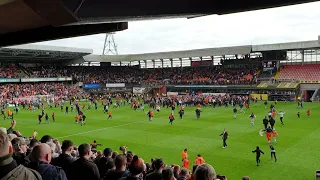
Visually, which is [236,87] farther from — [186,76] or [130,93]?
[130,93]

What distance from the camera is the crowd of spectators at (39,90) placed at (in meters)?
56.2

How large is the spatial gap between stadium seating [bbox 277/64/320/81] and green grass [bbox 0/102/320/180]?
2142 centimetres

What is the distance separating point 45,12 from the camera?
20.4 ft

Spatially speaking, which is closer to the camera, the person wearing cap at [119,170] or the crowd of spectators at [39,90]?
the person wearing cap at [119,170]

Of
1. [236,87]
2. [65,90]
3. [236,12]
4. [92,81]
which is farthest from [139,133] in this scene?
[92,81]

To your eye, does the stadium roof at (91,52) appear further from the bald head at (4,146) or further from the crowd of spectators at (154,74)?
the bald head at (4,146)

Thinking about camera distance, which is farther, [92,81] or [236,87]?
[92,81]

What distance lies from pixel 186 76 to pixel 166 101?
23505 millimetres

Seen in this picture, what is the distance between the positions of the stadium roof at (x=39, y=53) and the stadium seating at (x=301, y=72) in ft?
120

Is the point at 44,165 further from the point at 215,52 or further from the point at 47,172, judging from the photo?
the point at 215,52

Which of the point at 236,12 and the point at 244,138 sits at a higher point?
the point at 236,12

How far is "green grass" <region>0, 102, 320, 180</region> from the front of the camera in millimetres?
15922

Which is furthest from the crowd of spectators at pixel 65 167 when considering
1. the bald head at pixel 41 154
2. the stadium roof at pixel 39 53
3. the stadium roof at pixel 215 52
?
the stadium roof at pixel 215 52

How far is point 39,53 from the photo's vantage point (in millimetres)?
58562
